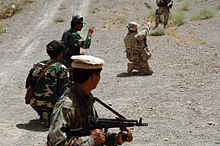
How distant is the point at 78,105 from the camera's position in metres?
2.33

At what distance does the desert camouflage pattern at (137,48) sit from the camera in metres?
8.78

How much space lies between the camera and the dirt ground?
5.50 m

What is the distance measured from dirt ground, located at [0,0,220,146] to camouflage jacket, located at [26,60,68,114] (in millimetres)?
511

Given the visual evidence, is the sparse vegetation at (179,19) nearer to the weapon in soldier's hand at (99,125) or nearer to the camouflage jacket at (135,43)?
the camouflage jacket at (135,43)

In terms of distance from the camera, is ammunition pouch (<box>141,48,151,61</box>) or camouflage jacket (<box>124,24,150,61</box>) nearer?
camouflage jacket (<box>124,24,150,61</box>)

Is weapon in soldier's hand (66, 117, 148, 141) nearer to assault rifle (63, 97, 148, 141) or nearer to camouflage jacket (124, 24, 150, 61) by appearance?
assault rifle (63, 97, 148, 141)

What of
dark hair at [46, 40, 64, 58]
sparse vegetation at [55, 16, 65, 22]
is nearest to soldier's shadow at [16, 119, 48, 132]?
dark hair at [46, 40, 64, 58]

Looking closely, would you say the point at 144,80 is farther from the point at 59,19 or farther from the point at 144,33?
the point at 59,19

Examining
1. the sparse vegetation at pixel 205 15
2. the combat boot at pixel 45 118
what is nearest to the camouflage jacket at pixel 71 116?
the combat boot at pixel 45 118

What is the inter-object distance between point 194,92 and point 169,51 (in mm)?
5360

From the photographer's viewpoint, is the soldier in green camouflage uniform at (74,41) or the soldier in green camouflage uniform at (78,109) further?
the soldier in green camouflage uniform at (74,41)

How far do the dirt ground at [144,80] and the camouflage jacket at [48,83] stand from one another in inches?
20.1

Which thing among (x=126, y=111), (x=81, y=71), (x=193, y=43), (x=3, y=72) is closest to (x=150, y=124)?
(x=126, y=111)

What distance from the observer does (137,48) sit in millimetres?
9109
